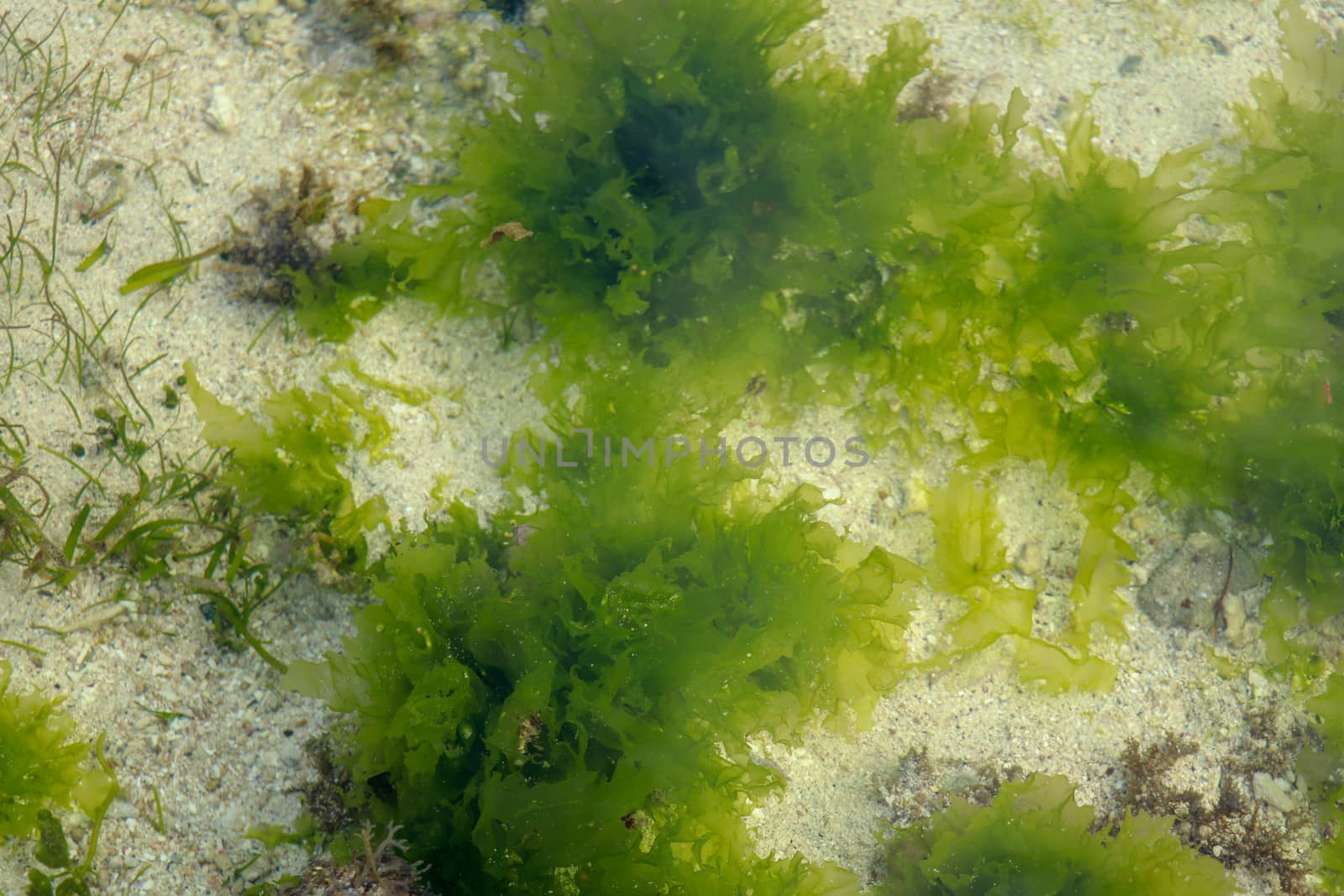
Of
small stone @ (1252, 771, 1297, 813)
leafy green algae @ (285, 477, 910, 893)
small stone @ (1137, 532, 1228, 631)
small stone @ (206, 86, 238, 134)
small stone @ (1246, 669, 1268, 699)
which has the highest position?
small stone @ (206, 86, 238, 134)

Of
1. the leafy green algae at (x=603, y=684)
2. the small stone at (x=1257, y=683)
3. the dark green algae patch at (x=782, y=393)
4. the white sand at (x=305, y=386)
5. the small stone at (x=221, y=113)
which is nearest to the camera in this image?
the leafy green algae at (x=603, y=684)

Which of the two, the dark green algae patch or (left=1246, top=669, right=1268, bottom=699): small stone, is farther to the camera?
(left=1246, top=669, right=1268, bottom=699): small stone

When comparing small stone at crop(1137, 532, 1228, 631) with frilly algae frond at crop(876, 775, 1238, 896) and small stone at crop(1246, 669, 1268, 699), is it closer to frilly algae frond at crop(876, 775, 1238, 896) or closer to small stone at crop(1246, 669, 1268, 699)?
small stone at crop(1246, 669, 1268, 699)

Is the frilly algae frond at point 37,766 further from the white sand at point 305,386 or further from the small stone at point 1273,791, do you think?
the small stone at point 1273,791

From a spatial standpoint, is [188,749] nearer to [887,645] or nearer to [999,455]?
[887,645]

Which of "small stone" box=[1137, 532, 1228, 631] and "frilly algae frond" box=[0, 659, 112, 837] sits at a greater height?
"frilly algae frond" box=[0, 659, 112, 837]

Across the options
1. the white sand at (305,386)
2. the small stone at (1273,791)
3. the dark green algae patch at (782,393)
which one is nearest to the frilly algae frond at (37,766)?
the white sand at (305,386)

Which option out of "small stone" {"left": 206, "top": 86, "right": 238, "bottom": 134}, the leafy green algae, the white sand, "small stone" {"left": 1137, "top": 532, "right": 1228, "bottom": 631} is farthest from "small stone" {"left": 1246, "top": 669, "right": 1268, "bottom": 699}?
"small stone" {"left": 206, "top": 86, "right": 238, "bottom": 134}
